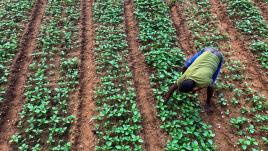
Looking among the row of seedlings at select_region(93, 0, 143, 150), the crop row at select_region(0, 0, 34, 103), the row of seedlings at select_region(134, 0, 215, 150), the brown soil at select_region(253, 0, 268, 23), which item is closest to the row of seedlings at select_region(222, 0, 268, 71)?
the brown soil at select_region(253, 0, 268, 23)

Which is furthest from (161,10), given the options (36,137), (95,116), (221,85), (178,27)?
(36,137)

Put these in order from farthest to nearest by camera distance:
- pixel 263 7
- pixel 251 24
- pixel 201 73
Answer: pixel 263 7, pixel 251 24, pixel 201 73

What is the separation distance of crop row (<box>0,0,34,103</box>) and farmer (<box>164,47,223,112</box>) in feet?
14.9

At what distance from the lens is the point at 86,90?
7.76 m

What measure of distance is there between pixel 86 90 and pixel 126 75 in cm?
114

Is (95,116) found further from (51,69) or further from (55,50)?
(55,50)

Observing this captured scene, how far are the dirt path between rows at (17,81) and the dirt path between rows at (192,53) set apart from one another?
4439 millimetres

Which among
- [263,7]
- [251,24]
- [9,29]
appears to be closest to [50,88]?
[9,29]

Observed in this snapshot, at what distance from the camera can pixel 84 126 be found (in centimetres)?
687

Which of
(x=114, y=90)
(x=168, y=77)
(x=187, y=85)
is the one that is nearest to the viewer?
(x=187, y=85)

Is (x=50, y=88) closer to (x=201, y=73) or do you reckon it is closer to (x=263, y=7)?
(x=201, y=73)

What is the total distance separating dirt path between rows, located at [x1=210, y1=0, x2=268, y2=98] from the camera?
793 centimetres

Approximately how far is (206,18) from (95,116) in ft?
18.7

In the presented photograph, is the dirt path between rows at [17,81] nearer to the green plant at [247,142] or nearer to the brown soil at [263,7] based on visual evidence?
the green plant at [247,142]
